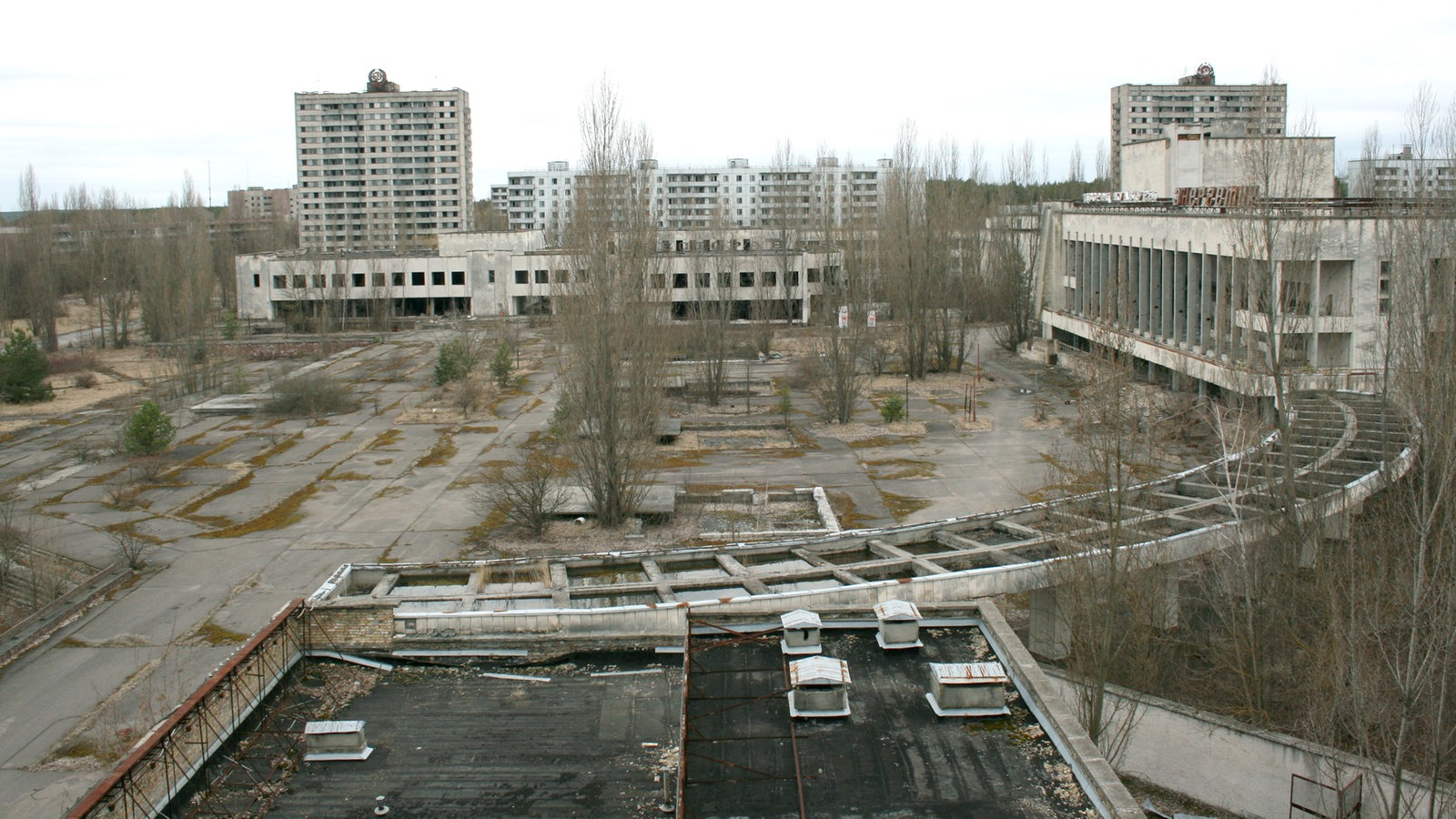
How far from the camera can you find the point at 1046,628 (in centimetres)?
1596

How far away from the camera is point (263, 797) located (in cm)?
807

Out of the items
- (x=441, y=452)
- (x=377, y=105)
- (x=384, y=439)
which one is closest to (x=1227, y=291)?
(x=441, y=452)

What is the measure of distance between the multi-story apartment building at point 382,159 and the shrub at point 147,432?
241 feet

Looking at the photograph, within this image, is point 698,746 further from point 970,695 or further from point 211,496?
point 211,496

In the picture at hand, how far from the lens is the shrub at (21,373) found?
3706 centimetres

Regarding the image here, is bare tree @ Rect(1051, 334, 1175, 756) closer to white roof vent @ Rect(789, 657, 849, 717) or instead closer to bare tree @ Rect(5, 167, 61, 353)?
white roof vent @ Rect(789, 657, 849, 717)

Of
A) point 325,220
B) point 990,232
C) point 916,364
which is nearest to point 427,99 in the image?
point 325,220

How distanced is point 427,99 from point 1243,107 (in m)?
75.0

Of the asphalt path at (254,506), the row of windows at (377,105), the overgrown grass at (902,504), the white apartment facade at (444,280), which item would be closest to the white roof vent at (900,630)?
the asphalt path at (254,506)

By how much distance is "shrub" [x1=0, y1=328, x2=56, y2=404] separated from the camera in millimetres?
37062

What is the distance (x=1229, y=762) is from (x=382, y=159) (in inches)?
3858

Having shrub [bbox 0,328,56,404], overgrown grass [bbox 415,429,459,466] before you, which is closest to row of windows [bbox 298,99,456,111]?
shrub [bbox 0,328,56,404]

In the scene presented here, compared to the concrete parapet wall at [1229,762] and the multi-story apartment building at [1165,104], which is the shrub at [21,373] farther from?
the multi-story apartment building at [1165,104]

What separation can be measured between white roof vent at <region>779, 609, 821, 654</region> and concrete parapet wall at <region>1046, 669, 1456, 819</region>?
3.19 metres
